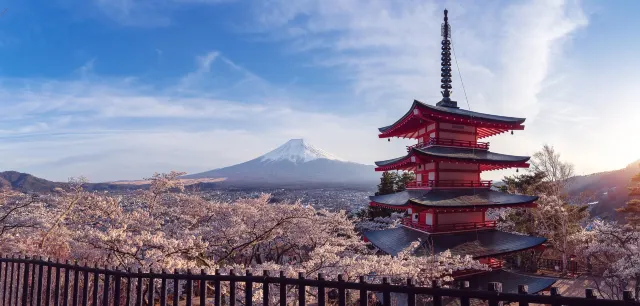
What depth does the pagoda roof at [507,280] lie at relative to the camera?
10.3 metres

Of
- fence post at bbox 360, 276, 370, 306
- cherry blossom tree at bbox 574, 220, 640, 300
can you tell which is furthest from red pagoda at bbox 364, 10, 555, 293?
fence post at bbox 360, 276, 370, 306

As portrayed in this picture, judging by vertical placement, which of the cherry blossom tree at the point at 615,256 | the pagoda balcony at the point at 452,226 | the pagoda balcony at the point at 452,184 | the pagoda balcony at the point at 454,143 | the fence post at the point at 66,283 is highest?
the pagoda balcony at the point at 454,143

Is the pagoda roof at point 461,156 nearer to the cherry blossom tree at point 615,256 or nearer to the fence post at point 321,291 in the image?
the cherry blossom tree at point 615,256

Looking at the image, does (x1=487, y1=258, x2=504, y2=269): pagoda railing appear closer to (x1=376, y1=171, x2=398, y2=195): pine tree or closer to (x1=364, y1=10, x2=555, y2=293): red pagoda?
(x1=364, y1=10, x2=555, y2=293): red pagoda

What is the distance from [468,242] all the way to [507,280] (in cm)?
170

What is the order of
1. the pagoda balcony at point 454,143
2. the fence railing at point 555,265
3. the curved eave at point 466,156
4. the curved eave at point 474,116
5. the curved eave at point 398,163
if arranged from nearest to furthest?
the curved eave at point 466,156 → the curved eave at point 474,116 → the pagoda balcony at point 454,143 → the curved eave at point 398,163 → the fence railing at point 555,265

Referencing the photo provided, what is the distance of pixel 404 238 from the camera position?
12547 mm

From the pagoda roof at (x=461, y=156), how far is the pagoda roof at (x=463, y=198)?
1274 millimetres

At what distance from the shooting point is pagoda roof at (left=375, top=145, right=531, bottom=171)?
37.4ft

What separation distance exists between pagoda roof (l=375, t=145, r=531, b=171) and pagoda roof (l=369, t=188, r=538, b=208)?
1274 mm

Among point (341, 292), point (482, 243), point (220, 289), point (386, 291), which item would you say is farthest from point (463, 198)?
point (220, 289)

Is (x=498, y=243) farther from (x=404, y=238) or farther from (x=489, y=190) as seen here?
(x=404, y=238)

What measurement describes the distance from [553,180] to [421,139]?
1658 cm

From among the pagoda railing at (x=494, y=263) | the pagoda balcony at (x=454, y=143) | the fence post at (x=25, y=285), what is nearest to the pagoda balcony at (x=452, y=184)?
the pagoda balcony at (x=454, y=143)
